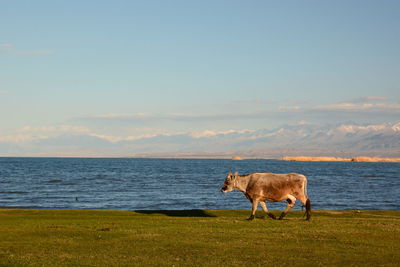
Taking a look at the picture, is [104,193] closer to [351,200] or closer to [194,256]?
[351,200]

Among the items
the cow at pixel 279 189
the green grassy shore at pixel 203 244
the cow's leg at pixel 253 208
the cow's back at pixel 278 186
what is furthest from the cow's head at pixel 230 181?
the green grassy shore at pixel 203 244

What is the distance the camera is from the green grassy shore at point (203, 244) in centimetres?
1581

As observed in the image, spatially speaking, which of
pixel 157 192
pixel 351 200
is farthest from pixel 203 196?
pixel 351 200

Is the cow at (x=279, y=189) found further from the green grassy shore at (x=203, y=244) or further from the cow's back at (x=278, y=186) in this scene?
the green grassy shore at (x=203, y=244)

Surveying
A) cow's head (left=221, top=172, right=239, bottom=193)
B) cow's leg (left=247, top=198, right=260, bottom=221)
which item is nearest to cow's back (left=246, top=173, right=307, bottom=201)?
→ cow's leg (left=247, top=198, right=260, bottom=221)

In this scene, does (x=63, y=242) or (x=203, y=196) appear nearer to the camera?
(x=63, y=242)

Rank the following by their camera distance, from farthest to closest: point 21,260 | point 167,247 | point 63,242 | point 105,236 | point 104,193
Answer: point 104,193 → point 105,236 → point 63,242 → point 167,247 → point 21,260

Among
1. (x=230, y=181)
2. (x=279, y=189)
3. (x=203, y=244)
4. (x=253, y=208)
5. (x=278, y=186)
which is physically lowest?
(x=203, y=244)

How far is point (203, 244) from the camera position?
60.8 ft

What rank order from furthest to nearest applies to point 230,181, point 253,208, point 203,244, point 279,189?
point 230,181 → point 253,208 → point 279,189 → point 203,244

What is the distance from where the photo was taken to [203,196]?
63906 millimetres

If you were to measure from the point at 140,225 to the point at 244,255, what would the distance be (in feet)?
27.5

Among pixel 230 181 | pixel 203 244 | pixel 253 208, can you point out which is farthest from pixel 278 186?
pixel 203 244

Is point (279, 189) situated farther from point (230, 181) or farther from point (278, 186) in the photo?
point (230, 181)
